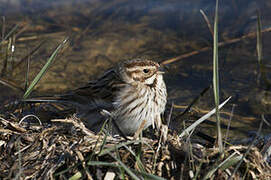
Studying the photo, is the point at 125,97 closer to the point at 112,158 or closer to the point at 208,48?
the point at 112,158

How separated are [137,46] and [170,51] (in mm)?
650

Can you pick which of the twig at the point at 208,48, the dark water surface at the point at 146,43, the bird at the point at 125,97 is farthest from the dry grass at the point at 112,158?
the twig at the point at 208,48

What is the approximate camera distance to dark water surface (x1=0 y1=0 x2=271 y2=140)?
20.9 feet

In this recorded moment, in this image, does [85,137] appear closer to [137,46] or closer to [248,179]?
[248,179]

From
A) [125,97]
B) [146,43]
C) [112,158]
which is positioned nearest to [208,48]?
[146,43]

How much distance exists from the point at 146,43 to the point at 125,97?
3.43 m

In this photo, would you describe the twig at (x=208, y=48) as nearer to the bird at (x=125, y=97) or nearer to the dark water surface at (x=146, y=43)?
the dark water surface at (x=146, y=43)

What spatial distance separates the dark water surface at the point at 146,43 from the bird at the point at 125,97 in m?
0.95

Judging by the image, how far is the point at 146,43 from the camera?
8.24 metres

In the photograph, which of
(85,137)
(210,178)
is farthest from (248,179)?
(85,137)

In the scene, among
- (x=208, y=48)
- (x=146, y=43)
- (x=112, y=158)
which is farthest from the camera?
(x=146, y=43)

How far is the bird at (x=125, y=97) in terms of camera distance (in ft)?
15.9

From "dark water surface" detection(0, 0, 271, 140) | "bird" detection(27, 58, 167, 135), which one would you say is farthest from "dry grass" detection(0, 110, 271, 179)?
"dark water surface" detection(0, 0, 271, 140)

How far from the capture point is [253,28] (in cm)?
834
